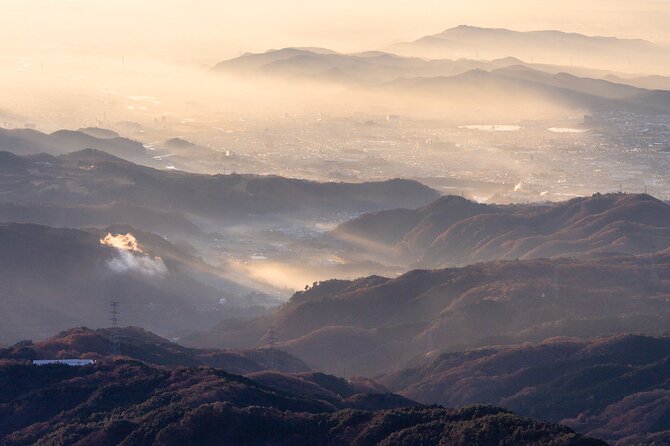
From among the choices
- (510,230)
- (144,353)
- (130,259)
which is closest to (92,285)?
(130,259)

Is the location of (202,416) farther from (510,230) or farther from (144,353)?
(510,230)

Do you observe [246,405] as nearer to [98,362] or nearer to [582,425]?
[98,362]

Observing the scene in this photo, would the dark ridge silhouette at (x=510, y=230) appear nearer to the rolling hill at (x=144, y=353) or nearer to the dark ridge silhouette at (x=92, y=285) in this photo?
the dark ridge silhouette at (x=92, y=285)

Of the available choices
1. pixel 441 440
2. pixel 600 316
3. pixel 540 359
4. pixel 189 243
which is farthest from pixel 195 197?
pixel 441 440

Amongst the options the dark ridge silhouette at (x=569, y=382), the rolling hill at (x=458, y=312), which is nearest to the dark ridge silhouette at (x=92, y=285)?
the rolling hill at (x=458, y=312)

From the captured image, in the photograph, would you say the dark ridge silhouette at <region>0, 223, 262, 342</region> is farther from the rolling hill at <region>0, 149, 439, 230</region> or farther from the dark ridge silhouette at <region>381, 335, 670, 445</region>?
the rolling hill at <region>0, 149, 439, 230</region>

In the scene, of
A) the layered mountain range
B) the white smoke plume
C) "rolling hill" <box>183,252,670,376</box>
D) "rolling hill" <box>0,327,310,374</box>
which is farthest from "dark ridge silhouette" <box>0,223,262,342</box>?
the layered mountain range
